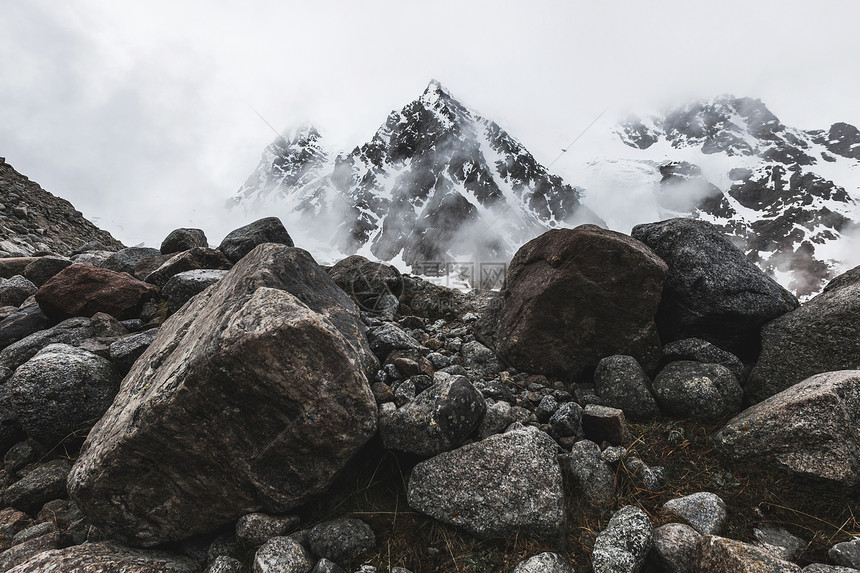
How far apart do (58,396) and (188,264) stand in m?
3.84

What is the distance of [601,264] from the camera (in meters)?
5.02

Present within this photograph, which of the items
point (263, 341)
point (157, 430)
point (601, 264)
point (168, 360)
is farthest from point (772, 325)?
point (168, 360)

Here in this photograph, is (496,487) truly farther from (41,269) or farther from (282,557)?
(41,269)

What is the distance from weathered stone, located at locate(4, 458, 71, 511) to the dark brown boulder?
3115 mm

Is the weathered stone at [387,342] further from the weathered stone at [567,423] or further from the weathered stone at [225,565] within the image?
the weathered stone at [225,565]

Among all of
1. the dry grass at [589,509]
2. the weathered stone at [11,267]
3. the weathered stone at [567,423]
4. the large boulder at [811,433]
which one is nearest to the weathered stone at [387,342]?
the dry grass at [589,509]

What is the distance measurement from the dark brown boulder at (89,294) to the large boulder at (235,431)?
12.7 feet

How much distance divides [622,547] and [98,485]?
414 cm

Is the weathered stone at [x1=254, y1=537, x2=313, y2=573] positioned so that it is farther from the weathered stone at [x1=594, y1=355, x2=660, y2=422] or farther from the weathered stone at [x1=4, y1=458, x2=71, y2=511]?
the weathered stone at [x1=594, y1=355, x2=660, y2=422]

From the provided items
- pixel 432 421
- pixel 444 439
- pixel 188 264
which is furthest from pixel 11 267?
pixel 444 439

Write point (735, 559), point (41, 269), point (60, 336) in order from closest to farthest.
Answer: point (735, 559) < point (60, 336) < point (41, 269)

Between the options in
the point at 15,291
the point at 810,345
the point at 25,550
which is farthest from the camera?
the point at 15,291

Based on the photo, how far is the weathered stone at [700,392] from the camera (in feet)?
13.4

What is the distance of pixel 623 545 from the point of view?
274 cm
